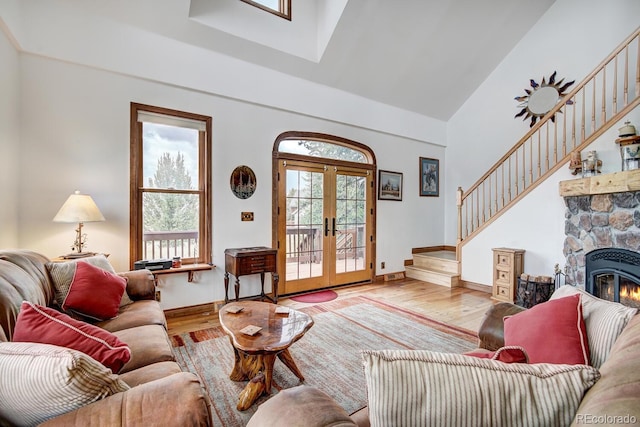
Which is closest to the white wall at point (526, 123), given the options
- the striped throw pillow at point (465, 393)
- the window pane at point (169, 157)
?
the striped throw pillow at point (465, 393)

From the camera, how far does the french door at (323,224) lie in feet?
14.5

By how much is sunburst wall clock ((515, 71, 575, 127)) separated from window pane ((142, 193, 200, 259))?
5.72 m

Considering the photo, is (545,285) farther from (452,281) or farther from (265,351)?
(265,351)

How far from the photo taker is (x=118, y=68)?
317cm

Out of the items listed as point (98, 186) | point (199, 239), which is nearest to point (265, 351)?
point (199, 239)

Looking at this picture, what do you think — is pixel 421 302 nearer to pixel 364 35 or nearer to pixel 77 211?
pixel 364 35

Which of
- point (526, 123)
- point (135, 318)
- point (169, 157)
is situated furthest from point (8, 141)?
point (526, 123)

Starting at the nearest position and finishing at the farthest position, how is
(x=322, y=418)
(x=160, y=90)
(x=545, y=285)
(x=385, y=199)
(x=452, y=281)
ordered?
1. (x=322, y=418)
2. (x=160, y=90)
3. (x=545, y=285)
4. (x=452, y=281)
5. (x=385, y=199)

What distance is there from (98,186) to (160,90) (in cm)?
130

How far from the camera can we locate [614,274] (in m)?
3.15

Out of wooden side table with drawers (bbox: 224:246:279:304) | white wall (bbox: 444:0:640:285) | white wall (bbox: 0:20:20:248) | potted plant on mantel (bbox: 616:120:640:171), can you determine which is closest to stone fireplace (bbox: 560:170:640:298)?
white wall (bbox: 444:0:640:285)

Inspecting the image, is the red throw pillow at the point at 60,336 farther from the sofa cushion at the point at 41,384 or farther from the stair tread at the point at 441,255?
the stair tread at the point at 441,255

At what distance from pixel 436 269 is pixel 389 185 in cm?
183

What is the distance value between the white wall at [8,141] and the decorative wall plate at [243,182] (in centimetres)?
206
